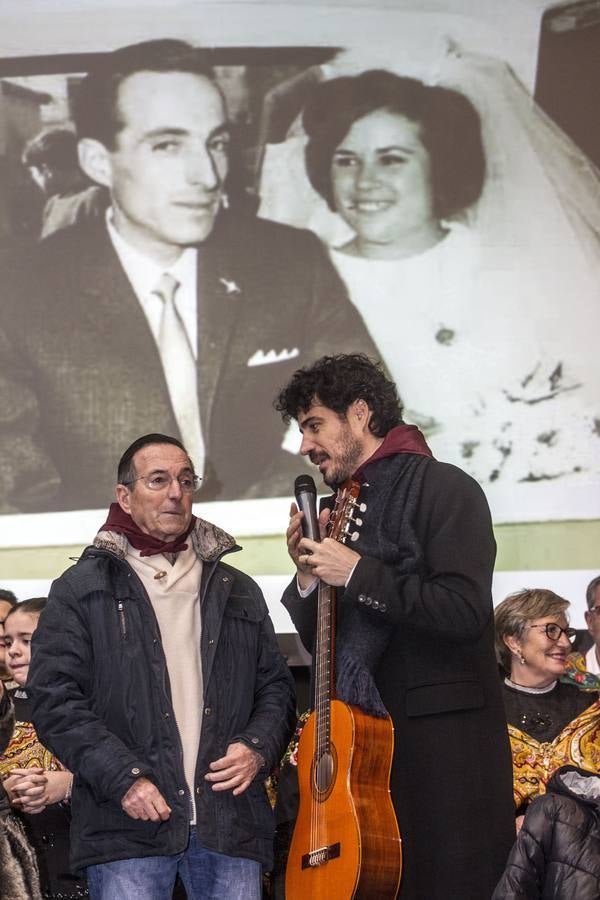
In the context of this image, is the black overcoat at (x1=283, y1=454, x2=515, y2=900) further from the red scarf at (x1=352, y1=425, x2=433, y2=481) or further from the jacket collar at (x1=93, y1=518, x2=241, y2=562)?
the jacket collar at (x1=93, y1=518, x2=241, y2=562)

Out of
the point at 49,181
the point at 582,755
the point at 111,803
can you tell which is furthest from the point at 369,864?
the point at 49,181

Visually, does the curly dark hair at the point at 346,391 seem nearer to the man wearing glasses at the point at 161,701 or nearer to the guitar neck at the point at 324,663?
the man wearing glasses at the point at 161,701

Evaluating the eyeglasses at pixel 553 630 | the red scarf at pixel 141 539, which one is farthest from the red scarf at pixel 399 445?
the eyeglasses at pixel 553 630

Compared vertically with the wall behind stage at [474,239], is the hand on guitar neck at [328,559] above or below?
below

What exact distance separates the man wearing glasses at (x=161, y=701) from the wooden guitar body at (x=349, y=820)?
0.40ft

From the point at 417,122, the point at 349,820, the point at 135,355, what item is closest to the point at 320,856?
the point at 349,820

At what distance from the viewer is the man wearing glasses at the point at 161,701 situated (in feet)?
10.2

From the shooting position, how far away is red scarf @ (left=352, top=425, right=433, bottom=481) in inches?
135

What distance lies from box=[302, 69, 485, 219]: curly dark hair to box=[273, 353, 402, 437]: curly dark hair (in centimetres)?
181

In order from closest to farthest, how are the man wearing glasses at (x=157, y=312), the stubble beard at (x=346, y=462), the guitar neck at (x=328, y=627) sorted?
1. the guitar neck at (x=328, y=627)
2. the stubble beard at (x=346, y=462)
3. the man wearing glasses at (x=157, y=312)

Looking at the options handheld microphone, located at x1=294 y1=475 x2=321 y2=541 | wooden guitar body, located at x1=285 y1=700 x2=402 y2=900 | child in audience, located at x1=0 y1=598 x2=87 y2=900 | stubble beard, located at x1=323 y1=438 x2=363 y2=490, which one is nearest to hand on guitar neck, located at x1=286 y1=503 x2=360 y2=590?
handheld microphone, located at x1=294 y1=475 x2=321 y2=541

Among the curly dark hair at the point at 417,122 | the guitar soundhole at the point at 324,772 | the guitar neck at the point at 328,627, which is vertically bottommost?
the guitar soundhole at the point at 324,772

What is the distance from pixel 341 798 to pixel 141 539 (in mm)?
875

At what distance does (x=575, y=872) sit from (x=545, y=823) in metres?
0.13
